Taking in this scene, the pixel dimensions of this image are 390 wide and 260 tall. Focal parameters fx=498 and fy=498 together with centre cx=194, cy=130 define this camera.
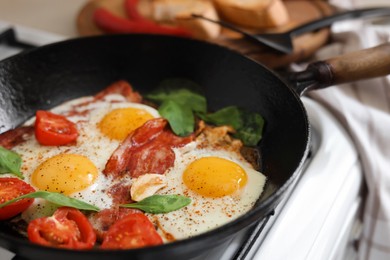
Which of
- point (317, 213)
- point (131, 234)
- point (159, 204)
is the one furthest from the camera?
point (317, 213)

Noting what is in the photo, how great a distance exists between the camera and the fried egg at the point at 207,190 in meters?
1.06

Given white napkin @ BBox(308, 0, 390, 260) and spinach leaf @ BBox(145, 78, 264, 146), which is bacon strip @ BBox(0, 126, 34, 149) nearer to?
spinach leaf @ BBox(145, 78, 264, 146)

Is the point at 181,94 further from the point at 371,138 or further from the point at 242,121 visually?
the point at 371,138

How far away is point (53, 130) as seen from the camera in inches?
50.5

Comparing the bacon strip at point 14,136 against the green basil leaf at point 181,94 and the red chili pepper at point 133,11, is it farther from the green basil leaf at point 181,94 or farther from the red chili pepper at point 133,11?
the red chili pepper at point 133,11

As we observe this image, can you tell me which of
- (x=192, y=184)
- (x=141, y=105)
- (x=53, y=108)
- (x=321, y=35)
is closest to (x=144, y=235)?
(x=192, y=184)

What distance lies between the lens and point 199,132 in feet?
4.45

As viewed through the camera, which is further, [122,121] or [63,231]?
[122,121]

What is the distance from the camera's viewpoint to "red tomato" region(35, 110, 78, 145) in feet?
4.16

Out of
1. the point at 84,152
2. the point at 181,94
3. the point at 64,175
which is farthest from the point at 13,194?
the point at 181,94

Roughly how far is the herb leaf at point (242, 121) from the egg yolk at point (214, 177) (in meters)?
0.15

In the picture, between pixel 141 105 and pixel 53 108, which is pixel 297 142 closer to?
pixel 141 105

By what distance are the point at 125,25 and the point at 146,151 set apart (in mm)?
685

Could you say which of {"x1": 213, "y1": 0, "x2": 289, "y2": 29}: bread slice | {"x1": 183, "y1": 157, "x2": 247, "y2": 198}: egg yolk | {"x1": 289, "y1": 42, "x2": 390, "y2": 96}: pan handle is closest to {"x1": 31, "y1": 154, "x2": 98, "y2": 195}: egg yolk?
{"x1": 183, "y1": 157, "x2": 247, "y2": 198}: egg yolk
